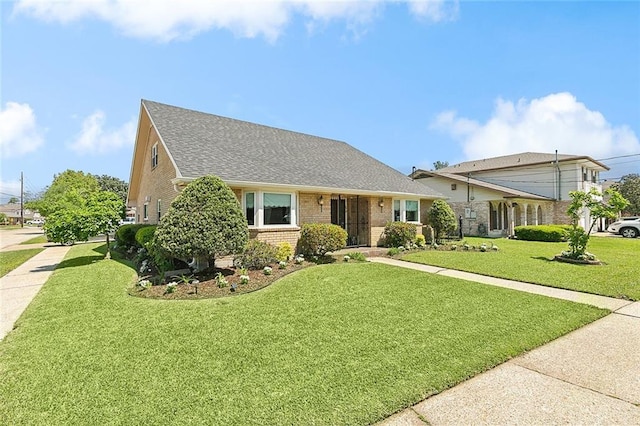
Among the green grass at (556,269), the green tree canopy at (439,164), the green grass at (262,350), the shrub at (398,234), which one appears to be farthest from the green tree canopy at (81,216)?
the green tree canopy at (439,164)

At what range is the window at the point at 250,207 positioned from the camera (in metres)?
10.5

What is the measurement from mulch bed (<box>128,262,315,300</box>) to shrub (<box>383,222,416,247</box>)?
7038mm

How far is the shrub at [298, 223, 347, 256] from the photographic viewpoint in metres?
11.0

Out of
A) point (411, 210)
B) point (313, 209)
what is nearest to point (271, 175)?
point (313, 209)

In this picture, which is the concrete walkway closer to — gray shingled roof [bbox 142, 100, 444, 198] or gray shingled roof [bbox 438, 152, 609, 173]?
gray shingled roof [bbox 142, 100, 444, 198]

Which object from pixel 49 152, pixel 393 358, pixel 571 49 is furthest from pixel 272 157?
pixel 49 152

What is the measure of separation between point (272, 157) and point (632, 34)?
49.3ft

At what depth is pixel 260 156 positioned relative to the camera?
1298cm

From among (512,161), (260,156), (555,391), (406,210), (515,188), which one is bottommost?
(555,391)

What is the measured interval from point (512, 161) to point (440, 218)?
17717 millimetres

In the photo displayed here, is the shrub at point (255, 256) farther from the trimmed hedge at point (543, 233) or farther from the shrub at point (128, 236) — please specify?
the trimmed hedge at point (543, 233)

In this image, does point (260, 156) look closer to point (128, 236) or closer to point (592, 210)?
point (128, 236)

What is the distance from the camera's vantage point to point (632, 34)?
12242mm

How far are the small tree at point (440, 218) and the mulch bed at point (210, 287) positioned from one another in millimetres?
10671
